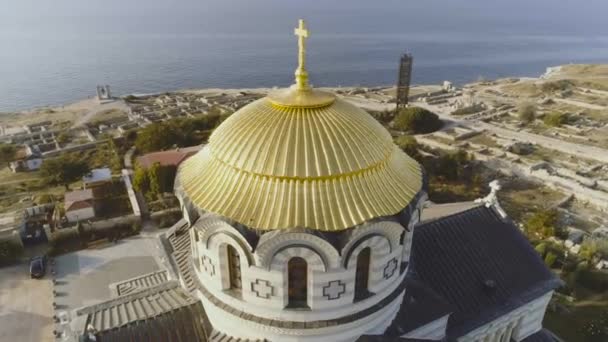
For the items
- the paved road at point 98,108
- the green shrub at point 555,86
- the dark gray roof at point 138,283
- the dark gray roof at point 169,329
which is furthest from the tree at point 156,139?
the green shrub at point 555,86

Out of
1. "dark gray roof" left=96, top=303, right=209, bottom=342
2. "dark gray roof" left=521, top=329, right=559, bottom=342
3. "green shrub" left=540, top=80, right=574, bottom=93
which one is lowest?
"dark gray roof" left=521, top=329, right=559, bottom=342

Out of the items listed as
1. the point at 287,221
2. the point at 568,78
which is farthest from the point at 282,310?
the point at 568,78

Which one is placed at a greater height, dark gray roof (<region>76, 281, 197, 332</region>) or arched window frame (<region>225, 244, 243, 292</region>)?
arched window frame (<region>225, 244, 243, 292</region>)

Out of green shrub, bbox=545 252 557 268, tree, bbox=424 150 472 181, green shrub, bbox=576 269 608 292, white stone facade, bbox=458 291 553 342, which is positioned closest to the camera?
white stone facade, bbox=458 291 553 342

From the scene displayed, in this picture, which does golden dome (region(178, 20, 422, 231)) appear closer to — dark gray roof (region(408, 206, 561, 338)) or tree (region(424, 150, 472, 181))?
dark gray roof (region(408, 206, 561, 338))

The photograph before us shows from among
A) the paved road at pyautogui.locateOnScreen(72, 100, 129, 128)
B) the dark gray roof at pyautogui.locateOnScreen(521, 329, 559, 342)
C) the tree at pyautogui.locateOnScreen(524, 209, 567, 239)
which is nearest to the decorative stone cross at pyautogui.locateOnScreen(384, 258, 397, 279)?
the dark gray roof at pyautogui.locateOnScreen(521, 329, 559, 342)

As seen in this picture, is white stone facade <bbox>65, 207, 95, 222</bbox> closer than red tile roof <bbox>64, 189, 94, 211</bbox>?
Yes

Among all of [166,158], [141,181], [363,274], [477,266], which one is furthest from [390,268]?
[166,158]

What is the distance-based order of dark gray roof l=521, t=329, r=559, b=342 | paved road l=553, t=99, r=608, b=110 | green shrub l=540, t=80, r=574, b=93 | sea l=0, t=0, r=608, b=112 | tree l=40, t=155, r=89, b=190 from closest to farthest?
dark gray roof l=521, t=329, r=559, b=342
tree l=40, t=155, r=89, b=190
paved road l=553, t=99, r=608, b=110
green shrub l=540, t=80, r=574, b=93
sea l=0, t=0, r=608, b=112

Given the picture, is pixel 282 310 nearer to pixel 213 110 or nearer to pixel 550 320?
pixel 550 320
